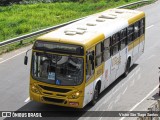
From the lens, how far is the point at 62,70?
15.9 meters

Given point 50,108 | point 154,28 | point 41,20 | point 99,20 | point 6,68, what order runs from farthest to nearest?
point 41,20 → point 154,28 → point 6,68 → point 99,20 → point 50,108

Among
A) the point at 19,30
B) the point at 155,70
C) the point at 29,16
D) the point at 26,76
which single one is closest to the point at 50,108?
the point at 26,76

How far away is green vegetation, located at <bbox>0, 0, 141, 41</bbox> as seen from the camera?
33.8 metres

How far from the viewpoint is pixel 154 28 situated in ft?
109

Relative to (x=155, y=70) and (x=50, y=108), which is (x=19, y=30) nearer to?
(x=155, y=70)

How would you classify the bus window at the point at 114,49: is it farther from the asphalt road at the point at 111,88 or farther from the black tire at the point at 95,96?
the black tire at the point at 95,96

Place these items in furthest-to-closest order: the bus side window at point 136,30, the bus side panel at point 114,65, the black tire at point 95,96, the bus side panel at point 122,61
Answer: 1. the bus side window at point 136,30
2. the bus side panel at point 122,61
3. the bus side panel at point 114,65
4. the black tire at point 95,96

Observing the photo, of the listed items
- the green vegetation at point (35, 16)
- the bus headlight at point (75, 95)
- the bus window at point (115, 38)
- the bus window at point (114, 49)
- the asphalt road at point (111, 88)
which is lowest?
the green vegetation at point (35, 16)

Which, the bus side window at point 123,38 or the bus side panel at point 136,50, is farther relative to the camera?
the bus side panel at point 136,50

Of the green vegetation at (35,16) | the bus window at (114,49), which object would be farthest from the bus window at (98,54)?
the green vegetation at (35,16)

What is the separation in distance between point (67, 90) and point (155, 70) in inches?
306

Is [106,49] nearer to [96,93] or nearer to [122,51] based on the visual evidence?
[96,93]

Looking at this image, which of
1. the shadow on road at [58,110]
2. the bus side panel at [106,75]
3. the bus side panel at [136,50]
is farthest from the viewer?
the bus side panel at [136,50]

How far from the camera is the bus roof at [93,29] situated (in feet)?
53.3
